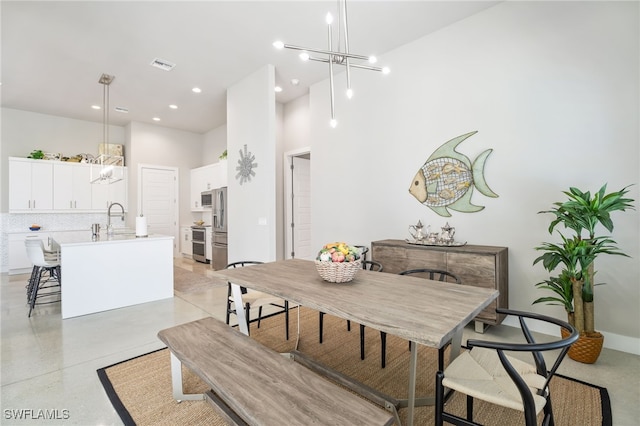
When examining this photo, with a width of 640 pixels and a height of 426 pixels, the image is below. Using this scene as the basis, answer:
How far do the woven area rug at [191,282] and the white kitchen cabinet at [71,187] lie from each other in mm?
3069

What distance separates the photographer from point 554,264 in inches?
96.1

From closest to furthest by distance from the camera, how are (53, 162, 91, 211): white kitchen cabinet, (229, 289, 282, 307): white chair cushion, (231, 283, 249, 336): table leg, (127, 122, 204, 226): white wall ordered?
(231, 283, 249, 336): table leg, (229, 289, 282, 307): white chair cushion, (53, 162, 91, 211): white kitchen cabinet, (127, 122, 204, 226): white wall

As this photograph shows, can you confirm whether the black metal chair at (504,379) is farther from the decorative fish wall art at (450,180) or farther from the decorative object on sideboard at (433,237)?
the decorative fish wall art at (450,180)

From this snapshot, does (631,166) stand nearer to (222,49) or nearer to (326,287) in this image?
(326,287)

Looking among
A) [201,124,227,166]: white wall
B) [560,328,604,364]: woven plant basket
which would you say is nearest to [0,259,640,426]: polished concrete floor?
[560,328,604,364]: woven plant basket

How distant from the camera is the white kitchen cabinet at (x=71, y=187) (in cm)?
652

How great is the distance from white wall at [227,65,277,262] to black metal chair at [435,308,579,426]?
3.24 meters

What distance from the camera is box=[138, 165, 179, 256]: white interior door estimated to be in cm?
738

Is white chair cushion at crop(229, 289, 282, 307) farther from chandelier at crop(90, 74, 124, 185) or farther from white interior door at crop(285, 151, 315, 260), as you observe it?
chandelier at crop(90, 74, 124, 185)

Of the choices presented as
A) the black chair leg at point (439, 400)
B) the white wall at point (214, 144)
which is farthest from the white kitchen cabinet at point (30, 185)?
the black chair leg at point (439, 400)

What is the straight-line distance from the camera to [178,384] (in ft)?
6.34

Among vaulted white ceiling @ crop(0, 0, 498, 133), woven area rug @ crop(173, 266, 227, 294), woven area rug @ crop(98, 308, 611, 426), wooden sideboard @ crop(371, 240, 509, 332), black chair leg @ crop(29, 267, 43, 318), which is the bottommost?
woven area rug @ crop(98, 308, 611, 426)

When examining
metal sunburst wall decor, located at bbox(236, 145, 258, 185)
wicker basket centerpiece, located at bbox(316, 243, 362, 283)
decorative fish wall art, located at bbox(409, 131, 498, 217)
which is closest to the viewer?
wicker basket centerpiece, located at bbox(316, 243, 362, 283)

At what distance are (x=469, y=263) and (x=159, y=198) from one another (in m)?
7.31
